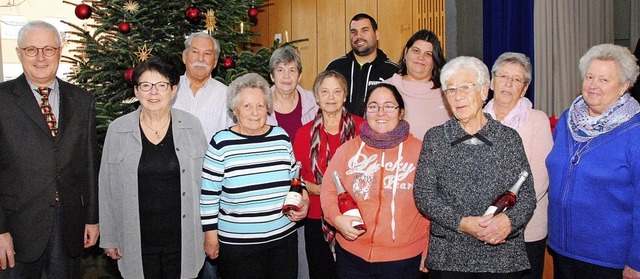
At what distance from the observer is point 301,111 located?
145 inches

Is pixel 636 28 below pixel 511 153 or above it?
above

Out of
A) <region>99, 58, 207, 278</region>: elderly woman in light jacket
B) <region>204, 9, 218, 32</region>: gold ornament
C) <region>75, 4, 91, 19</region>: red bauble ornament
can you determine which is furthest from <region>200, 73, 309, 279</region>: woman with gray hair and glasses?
<region>75, 4, 91, 19</region>: red bauble ornament

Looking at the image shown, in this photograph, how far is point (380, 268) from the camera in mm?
2500

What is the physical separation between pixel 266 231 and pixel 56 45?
143 cm

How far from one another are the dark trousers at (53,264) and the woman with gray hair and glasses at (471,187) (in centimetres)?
184

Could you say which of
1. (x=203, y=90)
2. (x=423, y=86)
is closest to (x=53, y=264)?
(x=203, y=90)

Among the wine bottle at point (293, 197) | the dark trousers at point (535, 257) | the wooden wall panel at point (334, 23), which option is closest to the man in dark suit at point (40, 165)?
the wine bottle at point (293, 197)

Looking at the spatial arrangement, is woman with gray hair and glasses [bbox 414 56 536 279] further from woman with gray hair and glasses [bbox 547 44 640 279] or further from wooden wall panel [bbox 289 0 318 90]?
wooden wall panel [bbox 289 0 318 90]

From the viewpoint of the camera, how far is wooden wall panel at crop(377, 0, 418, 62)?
5641 mm

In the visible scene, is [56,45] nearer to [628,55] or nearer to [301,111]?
[301,111]

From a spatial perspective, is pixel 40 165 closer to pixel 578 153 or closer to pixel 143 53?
pixel 143 53

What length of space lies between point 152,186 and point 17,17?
181 inches

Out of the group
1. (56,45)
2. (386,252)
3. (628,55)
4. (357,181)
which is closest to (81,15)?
(56,45)

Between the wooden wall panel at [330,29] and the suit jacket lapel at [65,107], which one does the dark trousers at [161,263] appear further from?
the wooden wall panel at [330,29]
